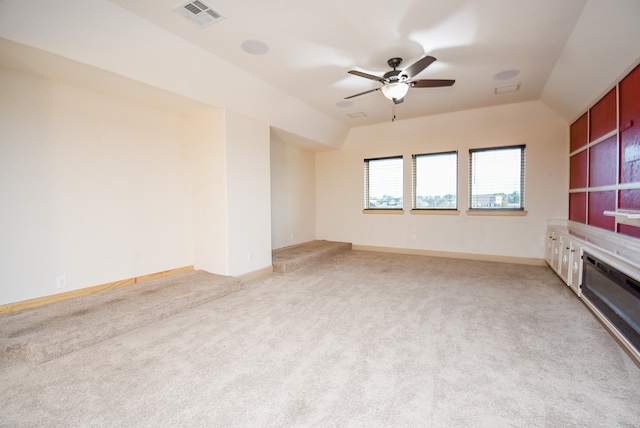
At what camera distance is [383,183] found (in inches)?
265

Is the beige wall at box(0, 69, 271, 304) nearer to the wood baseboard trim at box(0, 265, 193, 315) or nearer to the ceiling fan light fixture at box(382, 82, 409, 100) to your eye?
the wood baseboard trim at box(0, 265, 193, 315)

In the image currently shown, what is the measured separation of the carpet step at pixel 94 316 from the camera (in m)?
2.21

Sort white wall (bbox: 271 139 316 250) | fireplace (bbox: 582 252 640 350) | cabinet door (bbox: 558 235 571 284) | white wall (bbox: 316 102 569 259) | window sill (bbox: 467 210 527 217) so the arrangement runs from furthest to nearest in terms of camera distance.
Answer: white wall (bbox: 271 139 316 250), window sill (bbox: 467 210 527 217), white wall (bbox: 316 102 569 259), cabinet door (bbox: 558 235 571 284), fireplace (bbox: 582 252 640 350)

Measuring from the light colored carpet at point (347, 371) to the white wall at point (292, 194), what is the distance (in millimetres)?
2984

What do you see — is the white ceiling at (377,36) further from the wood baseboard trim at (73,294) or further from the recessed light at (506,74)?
the wood baseboard trim at (73,294)

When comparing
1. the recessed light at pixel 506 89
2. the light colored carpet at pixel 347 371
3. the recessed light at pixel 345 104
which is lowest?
the light colored carpet at pixel 347 371

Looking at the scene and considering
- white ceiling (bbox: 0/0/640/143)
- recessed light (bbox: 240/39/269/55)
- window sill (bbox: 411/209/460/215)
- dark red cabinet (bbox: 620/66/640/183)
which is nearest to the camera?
white ceiling (bbox: 0/0/640/143)

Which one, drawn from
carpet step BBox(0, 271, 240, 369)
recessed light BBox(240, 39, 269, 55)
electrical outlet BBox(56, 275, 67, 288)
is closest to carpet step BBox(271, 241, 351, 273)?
carpet step BBox(0, 271, 240, 369)

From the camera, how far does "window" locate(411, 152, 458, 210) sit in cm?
592

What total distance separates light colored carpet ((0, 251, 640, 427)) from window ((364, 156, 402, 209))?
351 centimetres

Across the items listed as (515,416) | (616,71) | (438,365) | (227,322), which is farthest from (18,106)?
(616,71)

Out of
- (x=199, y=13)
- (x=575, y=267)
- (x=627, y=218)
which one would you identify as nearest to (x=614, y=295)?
(x=627, y=218)

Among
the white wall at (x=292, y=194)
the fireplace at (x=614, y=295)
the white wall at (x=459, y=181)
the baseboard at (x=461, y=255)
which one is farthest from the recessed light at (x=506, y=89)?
the white wall at (x=292, y=194)

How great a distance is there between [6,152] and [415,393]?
4.36 meters
